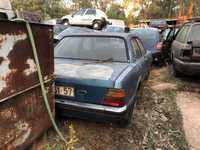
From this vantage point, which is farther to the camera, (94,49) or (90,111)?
(94,49)

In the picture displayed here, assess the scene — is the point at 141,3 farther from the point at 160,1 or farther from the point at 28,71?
the point at 28,71

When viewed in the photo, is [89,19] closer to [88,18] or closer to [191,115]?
[88,18]

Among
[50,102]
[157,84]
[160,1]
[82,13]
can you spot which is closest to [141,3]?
[160,1]

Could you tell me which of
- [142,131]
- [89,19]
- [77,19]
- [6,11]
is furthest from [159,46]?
[77,19]

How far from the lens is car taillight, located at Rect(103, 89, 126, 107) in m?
3.09

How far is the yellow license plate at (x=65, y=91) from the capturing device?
3289 mm

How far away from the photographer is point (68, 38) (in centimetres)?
464

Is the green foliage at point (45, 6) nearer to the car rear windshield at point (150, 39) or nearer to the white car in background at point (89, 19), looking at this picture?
the white car in background at point (89, 19)

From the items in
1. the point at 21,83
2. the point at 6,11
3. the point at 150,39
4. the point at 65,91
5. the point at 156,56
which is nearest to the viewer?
the point at 21,83

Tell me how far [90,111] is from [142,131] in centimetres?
107

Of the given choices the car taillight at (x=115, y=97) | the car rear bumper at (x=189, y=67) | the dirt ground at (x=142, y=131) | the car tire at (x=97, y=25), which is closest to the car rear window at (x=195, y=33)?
the car rear bumper at (x=189, y=67)

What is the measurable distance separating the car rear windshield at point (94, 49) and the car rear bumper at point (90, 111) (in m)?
1.15

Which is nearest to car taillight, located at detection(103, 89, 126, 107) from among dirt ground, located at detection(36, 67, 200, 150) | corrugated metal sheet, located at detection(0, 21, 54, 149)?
dirt ground, located at detection(36, 67, 200, 150)

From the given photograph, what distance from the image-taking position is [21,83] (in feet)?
8.27
